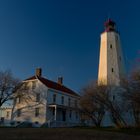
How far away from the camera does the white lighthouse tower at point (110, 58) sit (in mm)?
38356

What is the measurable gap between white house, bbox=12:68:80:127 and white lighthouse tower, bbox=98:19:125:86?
6.82 meters

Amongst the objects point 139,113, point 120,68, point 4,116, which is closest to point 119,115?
point 139,113

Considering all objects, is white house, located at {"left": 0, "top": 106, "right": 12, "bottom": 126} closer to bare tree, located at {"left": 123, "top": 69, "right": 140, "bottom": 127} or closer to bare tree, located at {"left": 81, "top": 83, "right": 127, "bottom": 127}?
bare tree, located at {"left": 81, "top": 83, "right": 127, "bottom": 127}

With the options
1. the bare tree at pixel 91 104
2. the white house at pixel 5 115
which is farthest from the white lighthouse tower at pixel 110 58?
the white house at pixel 5 115

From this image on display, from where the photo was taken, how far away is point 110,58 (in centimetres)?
3978

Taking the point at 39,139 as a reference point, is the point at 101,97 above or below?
above

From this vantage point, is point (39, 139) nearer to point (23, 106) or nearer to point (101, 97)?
point (101, 97)

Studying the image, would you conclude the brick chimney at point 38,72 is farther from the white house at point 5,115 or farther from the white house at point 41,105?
the white house at point 5,115

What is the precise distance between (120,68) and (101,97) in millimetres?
9757

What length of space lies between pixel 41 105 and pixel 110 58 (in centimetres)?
1349

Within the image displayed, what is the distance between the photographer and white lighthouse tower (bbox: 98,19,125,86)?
38.4 metres

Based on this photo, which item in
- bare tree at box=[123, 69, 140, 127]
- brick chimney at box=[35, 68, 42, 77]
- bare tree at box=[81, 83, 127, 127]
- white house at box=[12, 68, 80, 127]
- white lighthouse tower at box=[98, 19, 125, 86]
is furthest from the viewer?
brick chimney at box=[35, 68, 42, 77]

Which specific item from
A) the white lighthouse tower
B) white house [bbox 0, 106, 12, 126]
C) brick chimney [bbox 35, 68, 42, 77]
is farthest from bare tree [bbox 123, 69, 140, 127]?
white house [bbox 0, 106, 12, 126]

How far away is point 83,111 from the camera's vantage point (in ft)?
109
